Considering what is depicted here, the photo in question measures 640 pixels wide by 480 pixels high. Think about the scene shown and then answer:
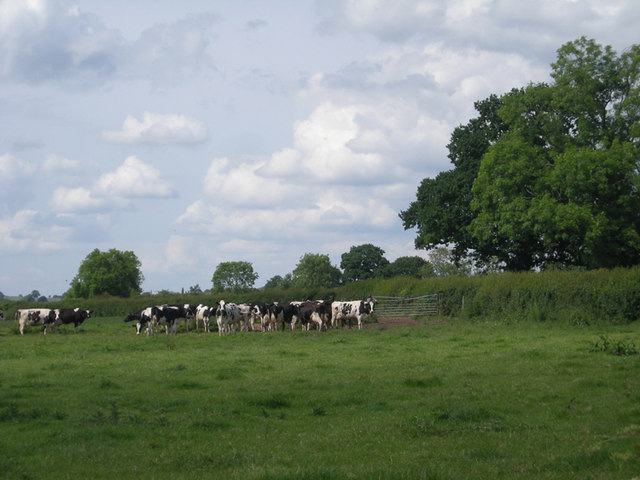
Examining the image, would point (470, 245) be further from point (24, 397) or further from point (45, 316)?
point (24, 397)

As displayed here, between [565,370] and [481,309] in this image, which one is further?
[481,309]

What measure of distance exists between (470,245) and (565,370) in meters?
37.8

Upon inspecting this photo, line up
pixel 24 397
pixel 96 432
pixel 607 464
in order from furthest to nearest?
1. pixel 24 397
2. pixel 96 432
3. pixel 607 464

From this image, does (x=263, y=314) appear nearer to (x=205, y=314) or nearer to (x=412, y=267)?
(x=205, y=314)

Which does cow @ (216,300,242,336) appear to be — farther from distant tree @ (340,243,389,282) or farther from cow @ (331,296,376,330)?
distant tree @ (340,243,389,282)

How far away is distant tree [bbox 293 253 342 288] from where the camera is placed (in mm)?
132250

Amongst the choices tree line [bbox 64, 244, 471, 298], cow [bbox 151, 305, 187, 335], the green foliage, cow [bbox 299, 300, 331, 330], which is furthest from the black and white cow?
tree line [bbox 64, 244, 471, 298]

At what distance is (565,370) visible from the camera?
56.3 ft

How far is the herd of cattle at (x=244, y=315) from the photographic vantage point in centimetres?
3956

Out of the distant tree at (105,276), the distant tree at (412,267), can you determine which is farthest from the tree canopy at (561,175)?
the distant tree at (105,276)

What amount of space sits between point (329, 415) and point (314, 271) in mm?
121131

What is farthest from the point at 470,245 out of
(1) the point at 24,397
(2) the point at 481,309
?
(1) the point at 24,397

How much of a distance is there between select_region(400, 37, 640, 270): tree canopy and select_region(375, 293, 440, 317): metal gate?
19.1 ft

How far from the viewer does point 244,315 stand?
41406mm
